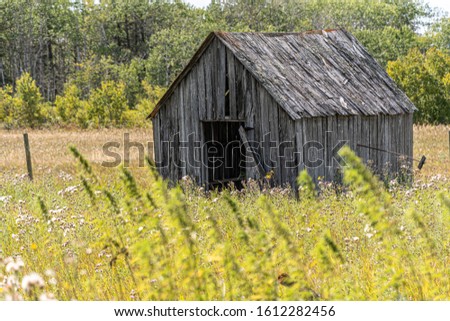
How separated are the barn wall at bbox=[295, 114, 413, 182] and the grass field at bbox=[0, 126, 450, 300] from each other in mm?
2161

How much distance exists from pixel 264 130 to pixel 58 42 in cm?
5952

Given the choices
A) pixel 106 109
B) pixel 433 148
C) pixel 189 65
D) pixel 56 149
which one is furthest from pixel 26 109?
pixel 189 65

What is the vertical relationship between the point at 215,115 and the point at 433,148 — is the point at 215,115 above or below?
above

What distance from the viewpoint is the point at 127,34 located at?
212 ft

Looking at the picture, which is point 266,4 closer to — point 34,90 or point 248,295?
point 34,90

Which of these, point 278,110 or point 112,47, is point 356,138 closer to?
point 278,110

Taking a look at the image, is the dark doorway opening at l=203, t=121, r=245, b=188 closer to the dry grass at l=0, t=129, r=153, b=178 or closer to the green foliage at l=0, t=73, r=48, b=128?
the dry grass at l=0, t=129, r=153, b=178

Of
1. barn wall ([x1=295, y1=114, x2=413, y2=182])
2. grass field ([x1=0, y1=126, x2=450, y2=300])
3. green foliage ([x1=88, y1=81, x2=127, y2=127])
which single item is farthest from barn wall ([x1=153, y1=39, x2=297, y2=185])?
green foliage ([x1=88, y1=81, x2=127, y2=127])

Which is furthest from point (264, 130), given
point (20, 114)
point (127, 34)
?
point (127, 34)

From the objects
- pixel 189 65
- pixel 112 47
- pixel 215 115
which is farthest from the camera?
pixel 112 47

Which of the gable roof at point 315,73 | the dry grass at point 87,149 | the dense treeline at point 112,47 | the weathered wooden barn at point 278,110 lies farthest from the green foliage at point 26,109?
the gable roof at point 315,73

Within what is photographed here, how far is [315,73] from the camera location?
1439 cm

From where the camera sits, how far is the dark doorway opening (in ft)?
50.9

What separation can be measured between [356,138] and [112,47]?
51.5m
